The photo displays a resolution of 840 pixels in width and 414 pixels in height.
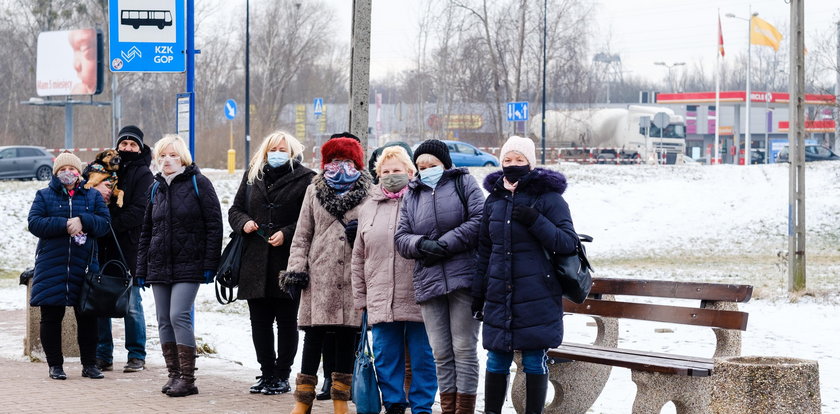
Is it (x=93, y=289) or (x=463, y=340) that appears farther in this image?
(x=93, y=289)

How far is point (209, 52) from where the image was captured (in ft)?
213

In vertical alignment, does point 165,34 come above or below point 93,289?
above

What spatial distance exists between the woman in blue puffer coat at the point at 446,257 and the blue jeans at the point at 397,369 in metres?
0.21

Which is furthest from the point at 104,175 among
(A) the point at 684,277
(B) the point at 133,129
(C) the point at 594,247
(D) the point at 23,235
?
(C) the point at 594,247

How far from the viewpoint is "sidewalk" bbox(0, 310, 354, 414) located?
7824mm

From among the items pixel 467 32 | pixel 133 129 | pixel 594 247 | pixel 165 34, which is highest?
pixel 467 32

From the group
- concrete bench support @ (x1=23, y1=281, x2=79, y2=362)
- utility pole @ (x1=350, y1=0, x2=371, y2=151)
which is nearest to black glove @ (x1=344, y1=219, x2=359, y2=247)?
utility pole @ (x1=350, y1=0, x2=371, y2=151)

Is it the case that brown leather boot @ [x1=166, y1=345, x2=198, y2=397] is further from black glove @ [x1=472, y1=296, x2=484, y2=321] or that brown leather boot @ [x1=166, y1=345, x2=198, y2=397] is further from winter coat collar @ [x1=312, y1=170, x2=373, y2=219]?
black glove @ [x1=472, y1=296, x2=484, y2=321]

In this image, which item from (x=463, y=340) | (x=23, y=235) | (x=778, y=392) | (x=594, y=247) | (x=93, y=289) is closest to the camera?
(x=778, y=392)

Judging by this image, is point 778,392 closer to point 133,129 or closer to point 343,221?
point 343,221

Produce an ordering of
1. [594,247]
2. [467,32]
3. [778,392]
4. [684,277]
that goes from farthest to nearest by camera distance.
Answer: [467,32]
[594,247]
[684,277]
[778,392]

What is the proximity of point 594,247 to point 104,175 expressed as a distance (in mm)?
18655

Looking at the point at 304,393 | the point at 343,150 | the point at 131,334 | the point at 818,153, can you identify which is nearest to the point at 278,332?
the point at 304,393

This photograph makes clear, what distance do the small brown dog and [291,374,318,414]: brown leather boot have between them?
121 inches
